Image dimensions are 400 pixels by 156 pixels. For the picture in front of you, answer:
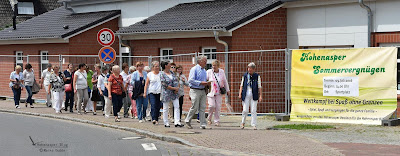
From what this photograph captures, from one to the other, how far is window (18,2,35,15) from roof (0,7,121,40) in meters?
18.8

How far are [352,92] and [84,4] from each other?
18223 millimetres

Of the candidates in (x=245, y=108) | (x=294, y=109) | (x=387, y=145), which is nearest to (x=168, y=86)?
(x=245, y=108)

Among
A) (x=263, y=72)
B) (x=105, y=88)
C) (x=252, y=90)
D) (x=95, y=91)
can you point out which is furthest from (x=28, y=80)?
(x=252, y=90)

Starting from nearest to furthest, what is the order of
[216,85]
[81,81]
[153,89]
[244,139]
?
[244,139]
[216,85]
[153,89]
[81,81]

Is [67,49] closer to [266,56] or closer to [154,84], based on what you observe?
[266,56]

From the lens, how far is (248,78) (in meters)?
16.7

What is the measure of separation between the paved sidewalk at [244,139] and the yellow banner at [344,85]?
5.38ft

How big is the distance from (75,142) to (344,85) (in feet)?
21.4

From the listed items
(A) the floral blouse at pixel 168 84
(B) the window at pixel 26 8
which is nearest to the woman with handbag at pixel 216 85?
(A) the floral blouse at pixel 168 84

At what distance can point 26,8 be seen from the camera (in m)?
53.9

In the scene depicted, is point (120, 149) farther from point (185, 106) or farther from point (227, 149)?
point (185, 106)

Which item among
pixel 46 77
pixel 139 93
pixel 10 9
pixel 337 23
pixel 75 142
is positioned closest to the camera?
pixel 75 142

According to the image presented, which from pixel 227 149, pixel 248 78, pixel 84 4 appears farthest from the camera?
pixel 84 4

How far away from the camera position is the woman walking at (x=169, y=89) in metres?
17.3
